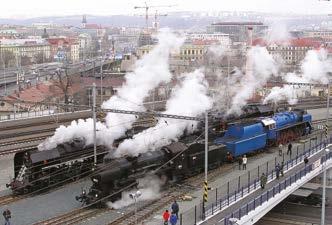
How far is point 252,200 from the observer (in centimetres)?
2445

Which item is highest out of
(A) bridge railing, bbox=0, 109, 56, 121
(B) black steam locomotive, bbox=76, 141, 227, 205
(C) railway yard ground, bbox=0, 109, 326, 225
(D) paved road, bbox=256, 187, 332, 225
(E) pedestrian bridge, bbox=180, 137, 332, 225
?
(B) black steam locomotive, bbox=76, 141, 227, 205

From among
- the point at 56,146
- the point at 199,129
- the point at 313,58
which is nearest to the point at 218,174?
the point at 199,129

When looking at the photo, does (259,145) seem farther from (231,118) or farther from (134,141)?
(134,141)

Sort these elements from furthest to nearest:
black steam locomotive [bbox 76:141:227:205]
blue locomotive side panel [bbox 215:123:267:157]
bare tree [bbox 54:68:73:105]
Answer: bare tree [bbox 54:68:73:105], blue locomotive side panel [bbox 215:123:267:157], black steam locomotive [bbox 76:141:227:205]

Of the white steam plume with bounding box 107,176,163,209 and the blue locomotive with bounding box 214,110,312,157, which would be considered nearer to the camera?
the white steam plume with bounding box 107,176,163,209

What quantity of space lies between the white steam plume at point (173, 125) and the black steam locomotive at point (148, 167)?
29.9 inches

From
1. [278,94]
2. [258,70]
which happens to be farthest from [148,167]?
[258,70]

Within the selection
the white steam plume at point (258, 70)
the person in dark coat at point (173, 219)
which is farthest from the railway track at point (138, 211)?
the white steam plume at point (258, 70)

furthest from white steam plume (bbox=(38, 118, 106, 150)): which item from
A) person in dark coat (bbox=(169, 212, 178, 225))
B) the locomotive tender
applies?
person in dark coat (bbox=(169, 212, 178, 225))

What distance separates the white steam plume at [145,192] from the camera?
24509mm

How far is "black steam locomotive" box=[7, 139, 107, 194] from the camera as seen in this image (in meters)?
26.5

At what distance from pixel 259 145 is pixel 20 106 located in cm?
3686

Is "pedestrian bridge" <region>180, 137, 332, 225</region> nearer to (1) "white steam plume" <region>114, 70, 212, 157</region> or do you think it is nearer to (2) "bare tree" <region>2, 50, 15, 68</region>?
(1) "white steam plume" <region>114, 70, 212, 157</region>

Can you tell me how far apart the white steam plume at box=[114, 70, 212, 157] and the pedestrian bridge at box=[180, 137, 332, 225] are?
497 cm
